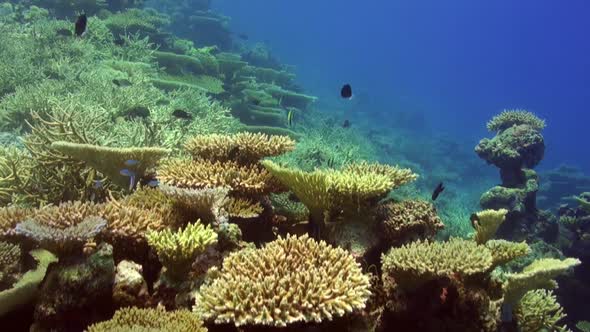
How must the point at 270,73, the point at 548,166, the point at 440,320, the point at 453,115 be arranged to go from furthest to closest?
the point at 453,115
the point at 548,166
the point at 270,73
the point at 440,320

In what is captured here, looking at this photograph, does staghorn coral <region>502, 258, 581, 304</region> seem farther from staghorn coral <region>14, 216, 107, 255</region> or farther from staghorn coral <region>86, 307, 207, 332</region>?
staghorn coral <region>14, 216, 107, 255</region>

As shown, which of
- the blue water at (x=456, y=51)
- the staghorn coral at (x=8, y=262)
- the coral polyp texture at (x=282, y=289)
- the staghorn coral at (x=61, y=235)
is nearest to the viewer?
the coral polyp texture at (x=282, y=289)

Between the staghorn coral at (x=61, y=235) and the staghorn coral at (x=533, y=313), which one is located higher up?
the staghorn coral at (x=61, y=235)

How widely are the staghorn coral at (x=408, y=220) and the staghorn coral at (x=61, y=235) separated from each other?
282 cm

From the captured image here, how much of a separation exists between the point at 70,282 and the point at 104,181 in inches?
94.4

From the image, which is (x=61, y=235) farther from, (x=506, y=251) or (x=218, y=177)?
(x=506, y=251)

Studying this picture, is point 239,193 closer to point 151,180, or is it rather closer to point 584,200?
point 151,180

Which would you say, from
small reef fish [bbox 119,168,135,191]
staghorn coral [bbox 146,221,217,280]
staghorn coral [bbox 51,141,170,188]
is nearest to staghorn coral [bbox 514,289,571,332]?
staghorn coral [bbox 146,221,217,280]

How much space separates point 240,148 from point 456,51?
18173 cm

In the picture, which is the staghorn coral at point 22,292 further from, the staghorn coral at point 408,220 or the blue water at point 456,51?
the blue water at point 456,51

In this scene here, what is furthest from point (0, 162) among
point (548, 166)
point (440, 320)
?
point (548, 166)

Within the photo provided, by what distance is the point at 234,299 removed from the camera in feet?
9.73

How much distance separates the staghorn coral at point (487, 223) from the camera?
15.2ft

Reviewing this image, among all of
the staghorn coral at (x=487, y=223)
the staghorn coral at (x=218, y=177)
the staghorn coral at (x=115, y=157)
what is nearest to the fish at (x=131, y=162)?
the staghorn coral at (x=115, y=157)
